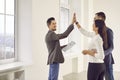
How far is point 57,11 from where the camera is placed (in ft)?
18.4

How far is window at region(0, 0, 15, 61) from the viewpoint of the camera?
4386 mm

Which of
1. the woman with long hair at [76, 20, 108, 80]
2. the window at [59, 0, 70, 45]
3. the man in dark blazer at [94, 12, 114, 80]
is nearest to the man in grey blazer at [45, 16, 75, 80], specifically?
→ the woman with long hair at [76, 20, 108, 80]

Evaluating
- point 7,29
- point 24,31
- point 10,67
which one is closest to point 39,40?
point 24,31

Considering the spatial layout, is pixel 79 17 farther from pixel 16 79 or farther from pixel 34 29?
pixel 16 79

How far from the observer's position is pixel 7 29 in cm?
450

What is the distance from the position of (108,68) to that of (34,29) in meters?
1.66

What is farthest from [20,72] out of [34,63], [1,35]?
[1,35]

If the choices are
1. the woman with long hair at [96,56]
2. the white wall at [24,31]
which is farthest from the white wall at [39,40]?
the woman with long hair at [96,56]

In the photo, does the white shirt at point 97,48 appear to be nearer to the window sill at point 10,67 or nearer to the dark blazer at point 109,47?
the dark blazer at point 109,47

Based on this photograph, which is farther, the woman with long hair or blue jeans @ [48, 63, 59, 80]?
blue jeans @ [48, 63, 59, 80]

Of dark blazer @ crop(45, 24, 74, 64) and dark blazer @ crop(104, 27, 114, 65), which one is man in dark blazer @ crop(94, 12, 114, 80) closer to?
dark blazer @ crop(104, 27, 114, 65)

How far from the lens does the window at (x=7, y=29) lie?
14.4 ft

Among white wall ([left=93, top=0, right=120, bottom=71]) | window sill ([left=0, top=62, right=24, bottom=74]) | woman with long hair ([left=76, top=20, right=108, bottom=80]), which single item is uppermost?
white wall ([left=93, top=0, right=120, bottom=71])

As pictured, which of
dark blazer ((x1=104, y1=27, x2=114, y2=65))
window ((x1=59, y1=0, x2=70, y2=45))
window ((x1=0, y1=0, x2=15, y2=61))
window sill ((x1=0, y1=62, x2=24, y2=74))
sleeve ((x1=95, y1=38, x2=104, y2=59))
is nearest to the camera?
sleeve ((x1=95, y1=38, x2=104, y2=59))
